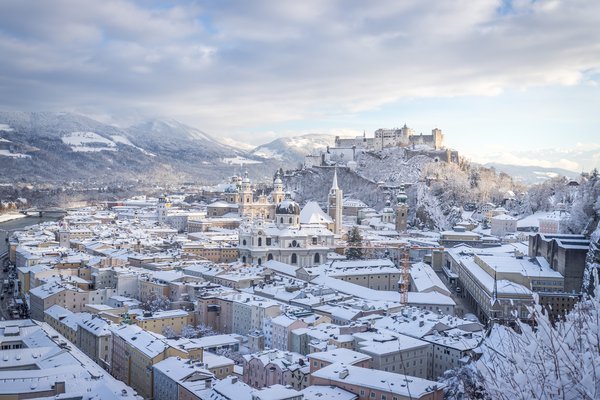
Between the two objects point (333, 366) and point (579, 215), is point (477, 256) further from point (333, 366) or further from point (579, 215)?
point (333, 366)

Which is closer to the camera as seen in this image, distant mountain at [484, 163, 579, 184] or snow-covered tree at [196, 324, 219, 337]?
snow-covered tree at [196, 324, 219, 337]

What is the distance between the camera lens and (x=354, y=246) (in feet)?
122

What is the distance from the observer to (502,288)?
77.1 ft

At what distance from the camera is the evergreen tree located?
37.0m

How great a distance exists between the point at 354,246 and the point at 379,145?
24819 millimetres

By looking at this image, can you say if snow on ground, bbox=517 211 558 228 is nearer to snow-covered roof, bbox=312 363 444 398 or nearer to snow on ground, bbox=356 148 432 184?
snow on ground, bbox=356 148 432 184

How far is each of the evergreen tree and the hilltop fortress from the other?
19614 millimetres

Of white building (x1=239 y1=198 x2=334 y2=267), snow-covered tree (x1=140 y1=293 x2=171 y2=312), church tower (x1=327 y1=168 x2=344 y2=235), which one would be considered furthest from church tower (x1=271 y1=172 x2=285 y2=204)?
snow-covered tree (x1=140 y1=293 x2=171 y2=312)

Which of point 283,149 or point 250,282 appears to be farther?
point 283,149

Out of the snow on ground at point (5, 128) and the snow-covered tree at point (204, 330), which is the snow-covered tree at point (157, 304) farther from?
the snow on ground at point (5, 128)

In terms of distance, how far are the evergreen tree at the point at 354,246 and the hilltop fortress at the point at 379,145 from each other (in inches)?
772

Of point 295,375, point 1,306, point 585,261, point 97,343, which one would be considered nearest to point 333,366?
point 295,375

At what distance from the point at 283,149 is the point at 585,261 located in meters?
177

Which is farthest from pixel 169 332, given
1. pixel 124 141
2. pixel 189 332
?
pixel 124 141
